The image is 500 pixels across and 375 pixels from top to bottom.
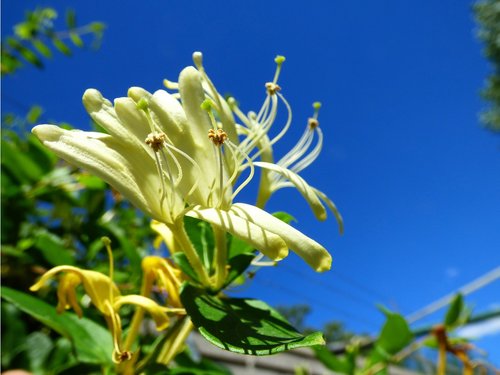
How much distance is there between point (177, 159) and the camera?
1.32ft

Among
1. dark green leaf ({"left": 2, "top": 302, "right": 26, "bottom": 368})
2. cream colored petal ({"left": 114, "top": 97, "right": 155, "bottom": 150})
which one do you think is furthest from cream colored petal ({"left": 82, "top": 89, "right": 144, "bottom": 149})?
dark green leaf ({"left": 2, "top": 302, "right": 26, "bottom": 368})

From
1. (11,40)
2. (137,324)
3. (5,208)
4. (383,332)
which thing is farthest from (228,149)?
(11,40)

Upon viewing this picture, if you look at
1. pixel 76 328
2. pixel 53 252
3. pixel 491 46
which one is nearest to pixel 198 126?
pixel 76 328

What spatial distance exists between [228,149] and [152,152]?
7cm

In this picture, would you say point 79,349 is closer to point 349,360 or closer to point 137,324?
point 137,324

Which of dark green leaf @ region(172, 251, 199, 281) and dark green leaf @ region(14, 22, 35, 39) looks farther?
dark green leaf @ region(14, 22, 35, 39)

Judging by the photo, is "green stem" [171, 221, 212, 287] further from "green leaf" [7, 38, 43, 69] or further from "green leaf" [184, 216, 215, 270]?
"green leaf" [7, 38, 43, 69]

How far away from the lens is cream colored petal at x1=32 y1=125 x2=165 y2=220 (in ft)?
1.15

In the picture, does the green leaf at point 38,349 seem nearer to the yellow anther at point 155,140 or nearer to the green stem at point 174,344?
the green stem at point 174,344

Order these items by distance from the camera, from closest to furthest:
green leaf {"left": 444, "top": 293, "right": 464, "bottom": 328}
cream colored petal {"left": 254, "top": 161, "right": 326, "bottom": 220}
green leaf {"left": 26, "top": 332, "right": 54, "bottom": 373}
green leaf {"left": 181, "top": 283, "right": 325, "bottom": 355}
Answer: green leaf {"left": 181, "top": 283, "right": 325, "bottom": 355}, cream colored petal {"left": 254, "top": 161, "right": 326, "bottom": 220}, green leaf {"left": 26, "top": 332, "right": 54, "bottom": 373}, green leaf {"left": 444, "top": 293, "right": 464, "bottom": 328}

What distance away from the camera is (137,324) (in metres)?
0.45

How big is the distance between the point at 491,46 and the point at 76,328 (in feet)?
38.6

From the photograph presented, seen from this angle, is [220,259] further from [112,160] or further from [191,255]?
[112,160]

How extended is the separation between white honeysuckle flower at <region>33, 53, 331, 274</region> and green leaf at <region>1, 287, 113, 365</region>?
15 cm
